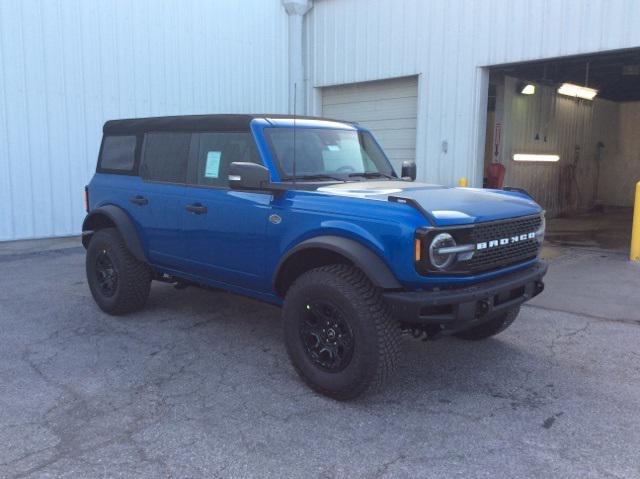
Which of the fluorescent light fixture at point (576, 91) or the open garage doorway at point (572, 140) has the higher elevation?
the fluorescent light fixture at point (576, 91)

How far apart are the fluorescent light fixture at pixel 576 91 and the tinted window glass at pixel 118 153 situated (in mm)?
11052

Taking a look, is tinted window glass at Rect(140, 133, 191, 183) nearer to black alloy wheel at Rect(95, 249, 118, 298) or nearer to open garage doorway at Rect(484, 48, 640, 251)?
black alloy wheel at Rect(95, 249, 118, 298)

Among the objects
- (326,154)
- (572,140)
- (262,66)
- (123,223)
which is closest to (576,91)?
(572,140)

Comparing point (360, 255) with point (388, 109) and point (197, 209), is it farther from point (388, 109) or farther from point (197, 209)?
point (388, 109)

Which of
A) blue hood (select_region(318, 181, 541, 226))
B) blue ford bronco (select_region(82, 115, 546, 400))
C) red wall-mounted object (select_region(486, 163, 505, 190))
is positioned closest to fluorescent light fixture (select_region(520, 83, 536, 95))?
red wall-mounted object (select_region(486, 163, 505, 190))

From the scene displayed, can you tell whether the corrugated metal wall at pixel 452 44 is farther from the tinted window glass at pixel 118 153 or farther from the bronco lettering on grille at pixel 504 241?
the tinted window glass at pixel 118 153

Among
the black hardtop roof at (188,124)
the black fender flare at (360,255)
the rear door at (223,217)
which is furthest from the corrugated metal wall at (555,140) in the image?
the black fender flare at (360,255)

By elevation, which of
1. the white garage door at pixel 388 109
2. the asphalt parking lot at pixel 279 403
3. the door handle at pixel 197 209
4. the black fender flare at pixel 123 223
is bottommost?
the asphalt parking lot at pixel 279 403

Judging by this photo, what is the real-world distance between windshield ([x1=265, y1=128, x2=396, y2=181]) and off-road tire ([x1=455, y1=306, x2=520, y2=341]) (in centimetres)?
150

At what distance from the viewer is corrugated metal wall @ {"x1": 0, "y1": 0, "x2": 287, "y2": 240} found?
9.30m

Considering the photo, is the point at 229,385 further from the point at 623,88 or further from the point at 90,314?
the point at 623,88

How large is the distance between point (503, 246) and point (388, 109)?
27.6 feet

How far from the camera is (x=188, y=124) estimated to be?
4926mm

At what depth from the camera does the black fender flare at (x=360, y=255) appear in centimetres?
334
